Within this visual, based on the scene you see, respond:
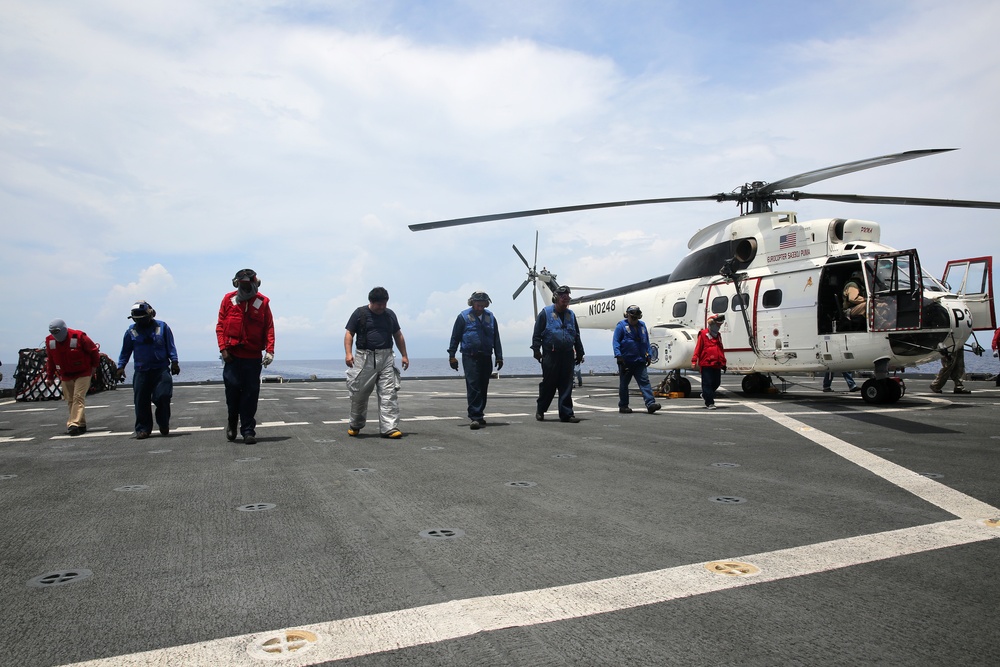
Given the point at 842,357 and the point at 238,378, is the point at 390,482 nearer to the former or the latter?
the point at 238,378

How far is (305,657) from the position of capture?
2.07 meters

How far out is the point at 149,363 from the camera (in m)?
8.50

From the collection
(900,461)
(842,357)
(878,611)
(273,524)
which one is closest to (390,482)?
(273,524)

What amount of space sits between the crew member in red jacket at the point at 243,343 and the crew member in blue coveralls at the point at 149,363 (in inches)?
42.9

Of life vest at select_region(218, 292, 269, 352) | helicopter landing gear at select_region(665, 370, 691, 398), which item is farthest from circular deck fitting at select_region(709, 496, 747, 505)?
helicopter landing gear at select_region(665, 370, 691, 398)

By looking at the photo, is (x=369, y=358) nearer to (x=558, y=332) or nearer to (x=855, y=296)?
(x=558, y=332)

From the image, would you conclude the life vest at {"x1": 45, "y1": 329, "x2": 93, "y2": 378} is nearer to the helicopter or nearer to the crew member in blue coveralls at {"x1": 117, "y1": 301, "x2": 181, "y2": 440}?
the crew member in blue coveralls at {"x1": 117, "y1": 301, "x2": 181, "y2": 440}

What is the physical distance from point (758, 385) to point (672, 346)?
252 cm

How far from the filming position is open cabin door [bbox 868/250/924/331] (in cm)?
1102

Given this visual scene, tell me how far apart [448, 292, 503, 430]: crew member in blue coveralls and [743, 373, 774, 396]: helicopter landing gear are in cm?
911

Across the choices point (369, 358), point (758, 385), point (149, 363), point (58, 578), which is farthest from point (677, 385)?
point (58, 578)

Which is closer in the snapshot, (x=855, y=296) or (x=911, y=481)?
(x=911, y=481)

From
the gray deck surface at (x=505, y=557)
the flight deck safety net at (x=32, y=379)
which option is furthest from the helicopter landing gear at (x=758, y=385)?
the flight deck safety net at (x=32, y=379)

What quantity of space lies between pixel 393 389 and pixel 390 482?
126 inches
